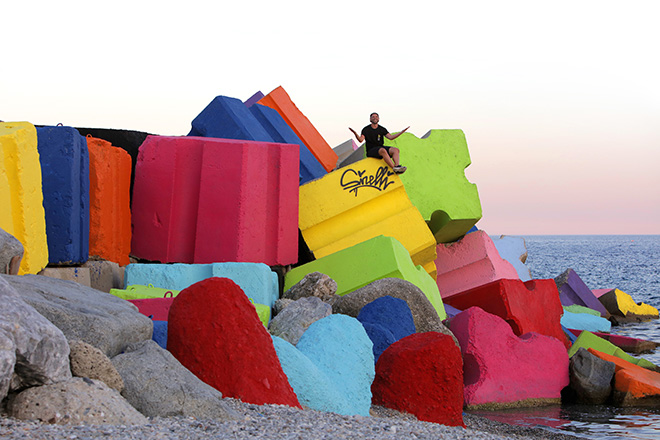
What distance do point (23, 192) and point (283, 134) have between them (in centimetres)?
466

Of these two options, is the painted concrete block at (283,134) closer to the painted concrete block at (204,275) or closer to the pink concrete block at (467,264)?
the pink concrete block at (467,264)

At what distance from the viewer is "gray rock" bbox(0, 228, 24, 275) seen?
3799 mm

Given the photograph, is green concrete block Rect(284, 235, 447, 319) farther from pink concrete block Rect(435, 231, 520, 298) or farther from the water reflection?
pink concrete block Rect(435, 231, 520, 298)

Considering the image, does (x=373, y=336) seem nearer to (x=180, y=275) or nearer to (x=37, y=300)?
(x=180, y=275)

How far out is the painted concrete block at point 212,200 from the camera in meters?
6.78

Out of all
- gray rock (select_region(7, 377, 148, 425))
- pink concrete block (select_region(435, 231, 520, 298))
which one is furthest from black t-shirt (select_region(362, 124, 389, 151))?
gray rock (select_region(7, 377, 148, 425))

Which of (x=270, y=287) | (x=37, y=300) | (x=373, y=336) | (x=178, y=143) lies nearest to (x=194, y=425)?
(x=37, y=300)

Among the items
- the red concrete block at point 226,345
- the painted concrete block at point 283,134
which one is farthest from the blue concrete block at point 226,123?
the red concrete block at point 226,345

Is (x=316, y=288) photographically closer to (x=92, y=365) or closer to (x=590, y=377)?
(x=590, y=377)

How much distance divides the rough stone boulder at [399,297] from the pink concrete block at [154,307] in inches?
53.8

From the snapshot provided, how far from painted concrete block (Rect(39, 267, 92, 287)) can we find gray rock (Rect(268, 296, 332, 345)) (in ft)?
5.37

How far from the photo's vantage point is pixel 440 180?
8.70 m

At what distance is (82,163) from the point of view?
5.91 meters
